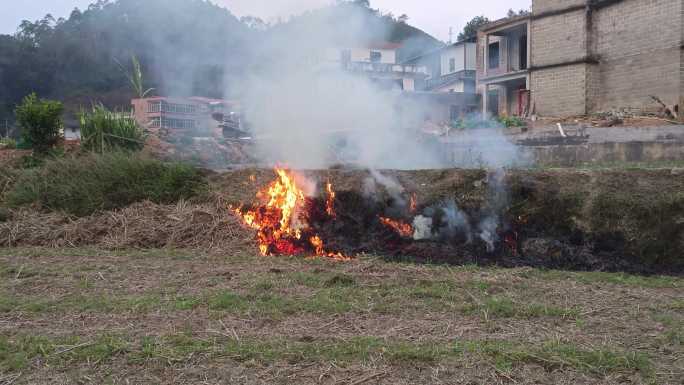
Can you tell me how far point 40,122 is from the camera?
11.4 m

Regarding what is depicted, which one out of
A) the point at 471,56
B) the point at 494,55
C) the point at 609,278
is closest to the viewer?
the point at 609,278

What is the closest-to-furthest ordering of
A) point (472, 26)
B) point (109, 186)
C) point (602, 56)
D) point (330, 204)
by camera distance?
point (330, 204) → point (109, 186) → point (602, 56) → point (472, 26)

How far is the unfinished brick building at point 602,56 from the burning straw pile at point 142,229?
18042mm

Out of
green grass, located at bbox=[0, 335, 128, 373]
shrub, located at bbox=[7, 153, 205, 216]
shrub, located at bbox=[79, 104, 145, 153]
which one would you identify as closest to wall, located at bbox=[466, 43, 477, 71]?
shrub, located at bbox=[79, 104, 145, 153]

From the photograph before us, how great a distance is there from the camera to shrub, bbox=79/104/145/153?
1089 cm

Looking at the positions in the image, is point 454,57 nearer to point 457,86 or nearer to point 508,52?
point 457,86

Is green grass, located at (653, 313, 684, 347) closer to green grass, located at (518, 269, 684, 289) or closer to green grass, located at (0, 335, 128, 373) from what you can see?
green grass, located at (518, 269, 684, 289)

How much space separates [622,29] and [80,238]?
2139cm

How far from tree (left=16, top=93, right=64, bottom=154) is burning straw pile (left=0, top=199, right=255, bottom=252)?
12.6 feet

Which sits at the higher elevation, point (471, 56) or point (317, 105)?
point (471, 56)

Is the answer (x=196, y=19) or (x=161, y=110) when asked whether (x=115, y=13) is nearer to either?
(x=196, y=19)

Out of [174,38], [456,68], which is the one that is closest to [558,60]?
[456,68]

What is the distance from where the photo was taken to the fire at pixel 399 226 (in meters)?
6.68

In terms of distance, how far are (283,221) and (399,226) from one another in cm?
149
